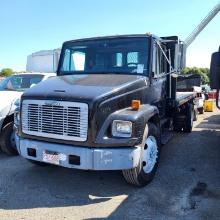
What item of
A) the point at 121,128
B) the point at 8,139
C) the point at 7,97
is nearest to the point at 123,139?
the point at 121,128

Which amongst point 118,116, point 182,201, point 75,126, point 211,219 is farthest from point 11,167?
point 211,219

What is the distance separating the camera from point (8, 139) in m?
7.04

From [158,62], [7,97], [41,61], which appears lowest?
[7,97]

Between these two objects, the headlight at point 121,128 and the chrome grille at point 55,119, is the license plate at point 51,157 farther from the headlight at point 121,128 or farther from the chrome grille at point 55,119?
the headlight at point 121,128

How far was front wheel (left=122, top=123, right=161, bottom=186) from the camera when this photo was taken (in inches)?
199

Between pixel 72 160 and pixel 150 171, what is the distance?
4.56ft

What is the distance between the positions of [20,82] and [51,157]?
3.98 metres

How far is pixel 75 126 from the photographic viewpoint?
4.75 metres

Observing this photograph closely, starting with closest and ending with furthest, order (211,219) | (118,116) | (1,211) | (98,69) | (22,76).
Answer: (211,219), (1,211), (118,116), (98,69), (22,76)

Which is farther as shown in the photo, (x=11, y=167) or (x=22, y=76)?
(x=22, y=76)

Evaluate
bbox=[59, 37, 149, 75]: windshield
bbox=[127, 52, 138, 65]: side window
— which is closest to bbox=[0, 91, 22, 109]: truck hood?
bbox=[59, 37, 149, 75]: windshield

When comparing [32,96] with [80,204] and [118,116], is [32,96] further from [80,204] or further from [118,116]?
[80,204]

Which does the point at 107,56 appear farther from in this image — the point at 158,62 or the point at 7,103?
the point at 7,103

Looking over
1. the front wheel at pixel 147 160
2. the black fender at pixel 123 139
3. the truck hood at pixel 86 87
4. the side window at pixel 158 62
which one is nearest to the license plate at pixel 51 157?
the black fender at pixel 123 139
